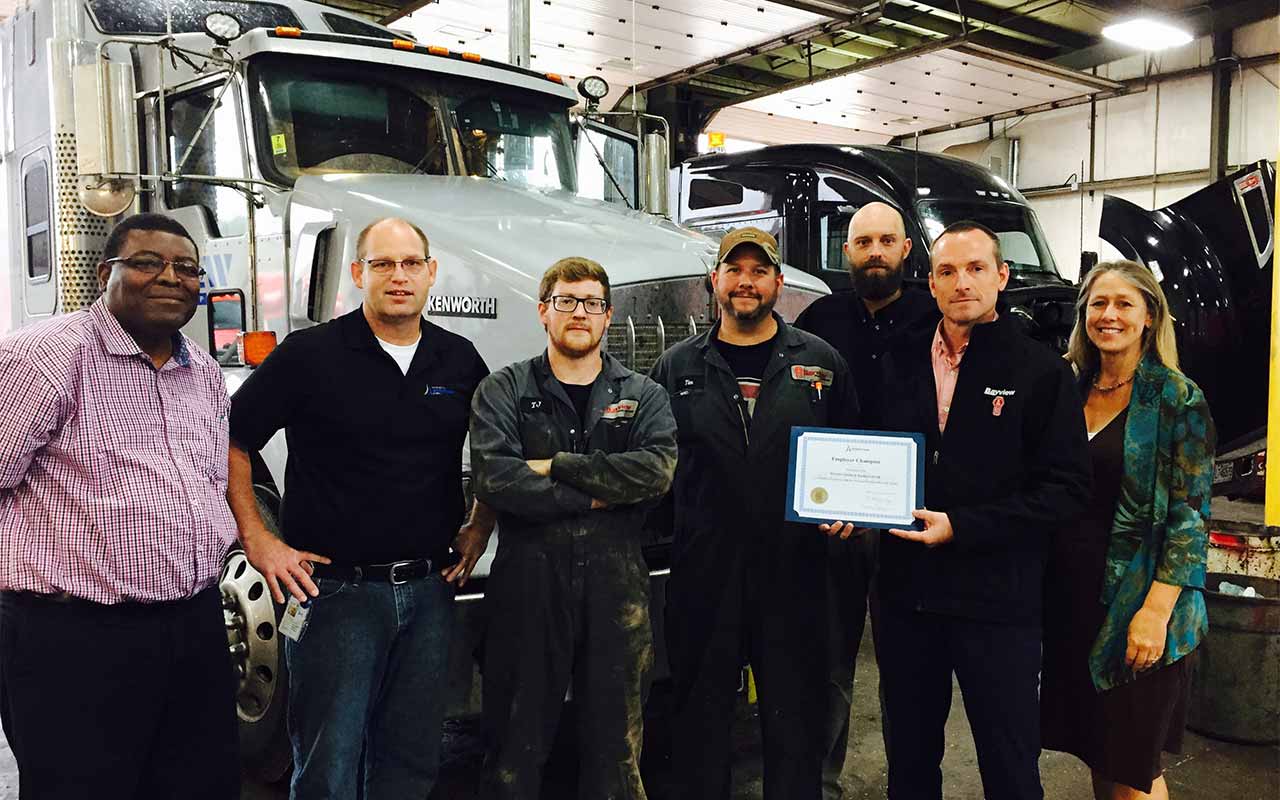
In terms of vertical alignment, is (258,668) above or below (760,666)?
below

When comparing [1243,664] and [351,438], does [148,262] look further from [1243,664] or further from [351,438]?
[1243,664]

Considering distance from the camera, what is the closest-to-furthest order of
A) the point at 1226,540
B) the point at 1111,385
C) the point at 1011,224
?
the point at 1111,385 < the point at 1226,540 < the point at 1011,224

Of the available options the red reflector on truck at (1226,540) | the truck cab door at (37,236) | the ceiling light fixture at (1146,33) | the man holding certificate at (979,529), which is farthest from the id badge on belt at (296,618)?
the ceiling light fixture at (1146,33)

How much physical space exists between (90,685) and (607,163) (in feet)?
13.5

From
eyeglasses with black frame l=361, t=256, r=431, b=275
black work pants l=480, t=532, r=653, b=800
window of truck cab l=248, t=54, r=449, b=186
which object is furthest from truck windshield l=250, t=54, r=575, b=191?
black work pants l=480, t=532, r=653, b=800

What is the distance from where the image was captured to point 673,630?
3209 mm

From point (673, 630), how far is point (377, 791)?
98cm

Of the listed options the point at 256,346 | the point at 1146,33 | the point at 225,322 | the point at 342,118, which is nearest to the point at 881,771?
the point at 256,346

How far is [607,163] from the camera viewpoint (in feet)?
18.8

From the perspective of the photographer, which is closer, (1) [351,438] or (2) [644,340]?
(1) [351,438]

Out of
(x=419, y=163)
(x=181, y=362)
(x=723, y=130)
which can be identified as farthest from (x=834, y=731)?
(x=723, y=130)

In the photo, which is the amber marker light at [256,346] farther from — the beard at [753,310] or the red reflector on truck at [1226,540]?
the red reflector on truck at [1226,540]

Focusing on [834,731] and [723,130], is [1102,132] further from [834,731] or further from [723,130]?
[834,731]

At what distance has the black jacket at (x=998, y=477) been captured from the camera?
272 cm
